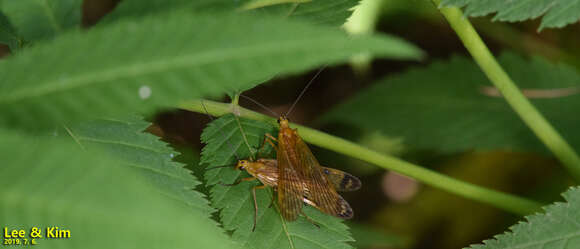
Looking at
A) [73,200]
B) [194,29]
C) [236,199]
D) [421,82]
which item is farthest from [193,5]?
[421,82]

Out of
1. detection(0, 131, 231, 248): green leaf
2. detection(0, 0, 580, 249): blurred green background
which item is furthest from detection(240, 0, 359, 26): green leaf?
detection(0, 0, 580, 249): blurred green background

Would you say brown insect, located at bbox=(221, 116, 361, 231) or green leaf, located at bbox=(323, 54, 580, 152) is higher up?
green leaf, located at bbox=(323, 54, 580, 152)

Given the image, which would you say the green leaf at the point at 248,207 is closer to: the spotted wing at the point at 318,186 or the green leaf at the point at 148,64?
the spotted wing at the point at 318,186

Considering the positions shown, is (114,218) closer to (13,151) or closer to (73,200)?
(73,200)

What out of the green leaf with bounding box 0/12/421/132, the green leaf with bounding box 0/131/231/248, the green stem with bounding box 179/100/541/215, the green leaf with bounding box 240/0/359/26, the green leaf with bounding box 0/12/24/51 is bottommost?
the green leaf with bounding box 0/131/231/248

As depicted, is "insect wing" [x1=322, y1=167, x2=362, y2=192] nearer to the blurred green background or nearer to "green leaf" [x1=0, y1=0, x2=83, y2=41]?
the blurred green background

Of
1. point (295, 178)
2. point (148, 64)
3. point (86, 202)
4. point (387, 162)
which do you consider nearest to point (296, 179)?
point (295, 178)

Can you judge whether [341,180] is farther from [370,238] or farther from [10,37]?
[10,37]
